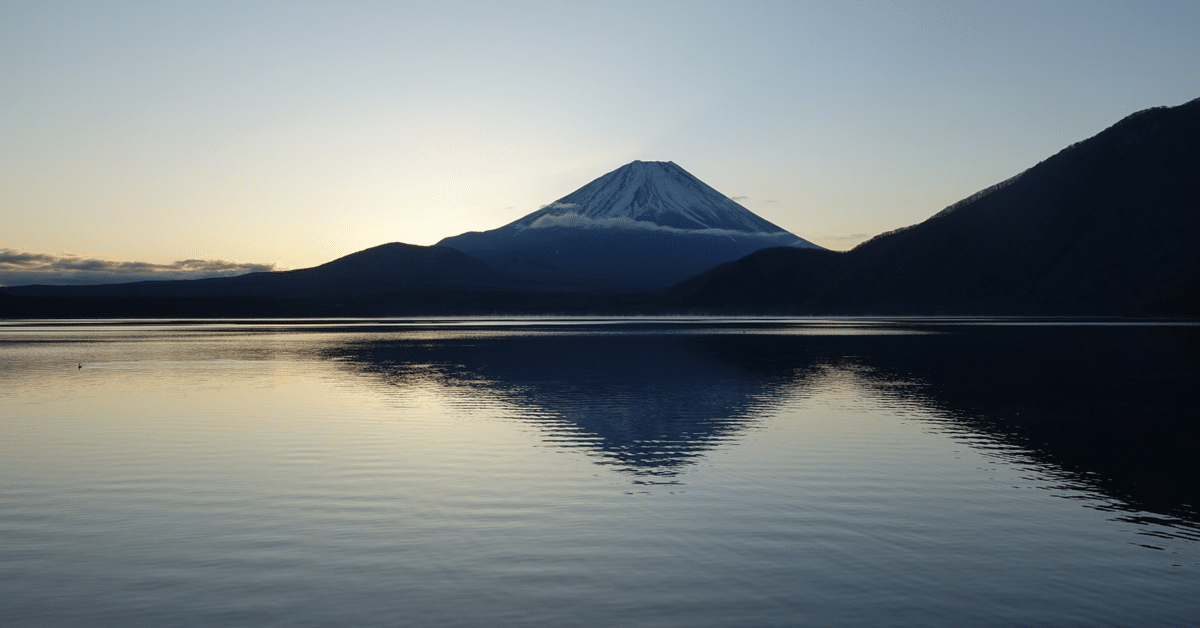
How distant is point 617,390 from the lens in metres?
50.8

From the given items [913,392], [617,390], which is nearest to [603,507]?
[617,390]

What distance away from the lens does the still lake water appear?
14055mm

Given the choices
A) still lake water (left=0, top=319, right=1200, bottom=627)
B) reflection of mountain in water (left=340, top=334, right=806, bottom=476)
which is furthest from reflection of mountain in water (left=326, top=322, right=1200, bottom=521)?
still lake water (left=0, top=319, right=1200, bottom=627)

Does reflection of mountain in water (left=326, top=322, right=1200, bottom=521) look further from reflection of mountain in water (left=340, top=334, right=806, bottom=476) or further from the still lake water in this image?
the still lake water

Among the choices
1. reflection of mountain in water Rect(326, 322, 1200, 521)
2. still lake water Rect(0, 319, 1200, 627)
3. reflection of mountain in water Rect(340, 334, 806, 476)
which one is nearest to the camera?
still lake water Rect(0, 319, 1200, 627)

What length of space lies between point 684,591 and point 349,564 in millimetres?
5477

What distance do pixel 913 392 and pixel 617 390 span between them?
14448mm

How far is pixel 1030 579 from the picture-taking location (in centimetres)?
1530

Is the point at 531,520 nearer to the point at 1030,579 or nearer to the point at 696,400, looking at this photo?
the point at 1030,579

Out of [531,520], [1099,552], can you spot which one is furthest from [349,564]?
[1099,552]

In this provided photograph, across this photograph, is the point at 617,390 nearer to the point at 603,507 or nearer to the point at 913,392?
the point at 913,392

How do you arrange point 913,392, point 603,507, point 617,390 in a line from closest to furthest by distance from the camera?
point 603,507 < point 913,392 < point 617,390

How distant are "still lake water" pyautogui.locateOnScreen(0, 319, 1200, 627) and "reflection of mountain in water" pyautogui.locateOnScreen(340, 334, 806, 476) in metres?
0.31

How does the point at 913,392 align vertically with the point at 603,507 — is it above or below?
above
